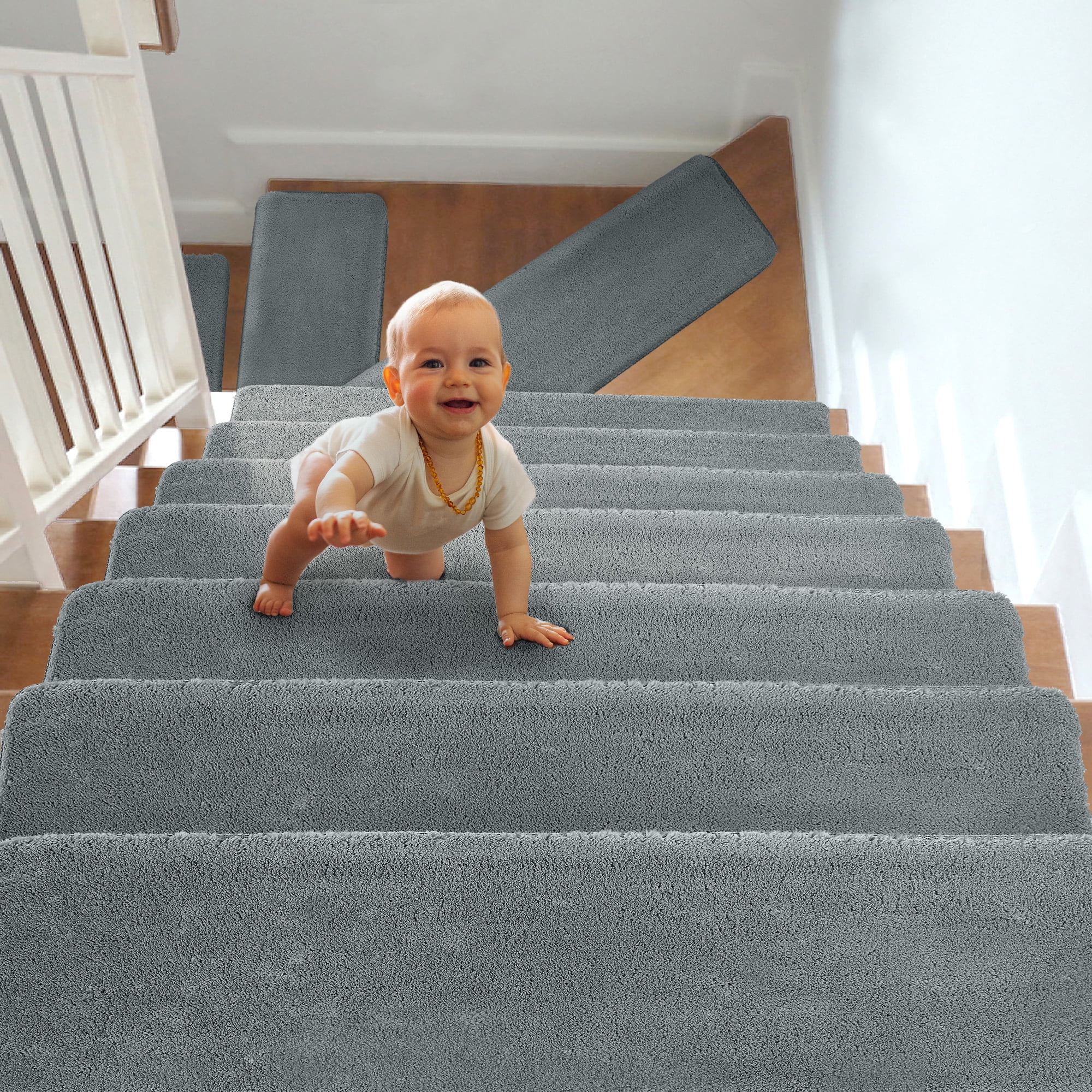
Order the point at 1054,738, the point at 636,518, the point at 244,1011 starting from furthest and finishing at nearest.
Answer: the point at 636,518, the point at 1054,738, the point at 244,1011

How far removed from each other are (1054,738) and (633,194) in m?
3.28

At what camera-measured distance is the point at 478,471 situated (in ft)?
4.25

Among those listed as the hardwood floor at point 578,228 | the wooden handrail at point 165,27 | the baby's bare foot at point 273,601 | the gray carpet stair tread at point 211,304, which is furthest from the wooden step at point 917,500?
the gray carpet stair tread at point 211,304

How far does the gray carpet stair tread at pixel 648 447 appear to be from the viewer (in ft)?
6.98

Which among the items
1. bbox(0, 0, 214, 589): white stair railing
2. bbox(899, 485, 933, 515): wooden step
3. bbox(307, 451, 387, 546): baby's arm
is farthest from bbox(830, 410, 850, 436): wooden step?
bbox(307, 451, 387, 546): baby's arm

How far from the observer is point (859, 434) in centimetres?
284

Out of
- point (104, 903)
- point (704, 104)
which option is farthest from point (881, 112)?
point (104, 903)

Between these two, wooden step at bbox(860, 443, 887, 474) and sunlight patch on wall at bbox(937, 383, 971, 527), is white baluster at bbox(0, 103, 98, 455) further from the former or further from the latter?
wooden step at bbox(860, 443, 887, 474)

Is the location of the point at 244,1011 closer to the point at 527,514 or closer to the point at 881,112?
the point at 527,514

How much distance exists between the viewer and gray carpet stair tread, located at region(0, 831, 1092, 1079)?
76 cm

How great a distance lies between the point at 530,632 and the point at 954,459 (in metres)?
1.28

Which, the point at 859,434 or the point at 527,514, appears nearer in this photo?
the point at 527,514

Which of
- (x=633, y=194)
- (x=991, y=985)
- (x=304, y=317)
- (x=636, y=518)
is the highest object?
(x=633, y=194)

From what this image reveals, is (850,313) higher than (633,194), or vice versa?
(633,194)
